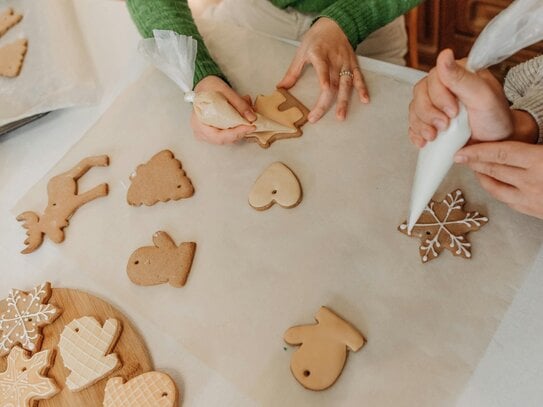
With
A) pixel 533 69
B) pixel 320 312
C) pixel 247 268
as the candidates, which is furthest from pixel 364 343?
pixel 533 69

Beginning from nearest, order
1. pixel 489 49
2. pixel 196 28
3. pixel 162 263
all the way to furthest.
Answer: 1. pixel 489 49
2. pixel 162 263
3. pixel 196 28

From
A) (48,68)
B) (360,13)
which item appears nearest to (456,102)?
(360,13)

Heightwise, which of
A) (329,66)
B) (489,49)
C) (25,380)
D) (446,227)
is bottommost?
(25,380)

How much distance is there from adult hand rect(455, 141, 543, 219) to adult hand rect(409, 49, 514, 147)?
0.07 feet

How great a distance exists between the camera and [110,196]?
2.93 ft

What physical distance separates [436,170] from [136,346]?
48 cm

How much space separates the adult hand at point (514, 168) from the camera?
2.07 feet

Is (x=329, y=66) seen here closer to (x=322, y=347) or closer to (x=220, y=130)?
(x=220, y=130)

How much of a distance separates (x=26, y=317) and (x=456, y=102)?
68cm

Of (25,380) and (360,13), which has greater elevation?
(360,13)

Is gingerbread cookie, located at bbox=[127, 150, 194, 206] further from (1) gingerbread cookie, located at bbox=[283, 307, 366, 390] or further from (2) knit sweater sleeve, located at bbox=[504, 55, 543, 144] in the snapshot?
(2) knit sweater sleeve, located at bbox=[504, 55, 543, 144]

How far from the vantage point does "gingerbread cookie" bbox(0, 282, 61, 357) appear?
777 millimetres

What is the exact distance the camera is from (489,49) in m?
0.57

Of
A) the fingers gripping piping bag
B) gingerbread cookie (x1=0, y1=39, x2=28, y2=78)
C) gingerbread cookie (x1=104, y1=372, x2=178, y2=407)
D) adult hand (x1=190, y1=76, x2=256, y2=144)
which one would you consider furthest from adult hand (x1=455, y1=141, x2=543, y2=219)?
gingerbread cookie (x1=0, y1=39, x2=28, y2=78)
